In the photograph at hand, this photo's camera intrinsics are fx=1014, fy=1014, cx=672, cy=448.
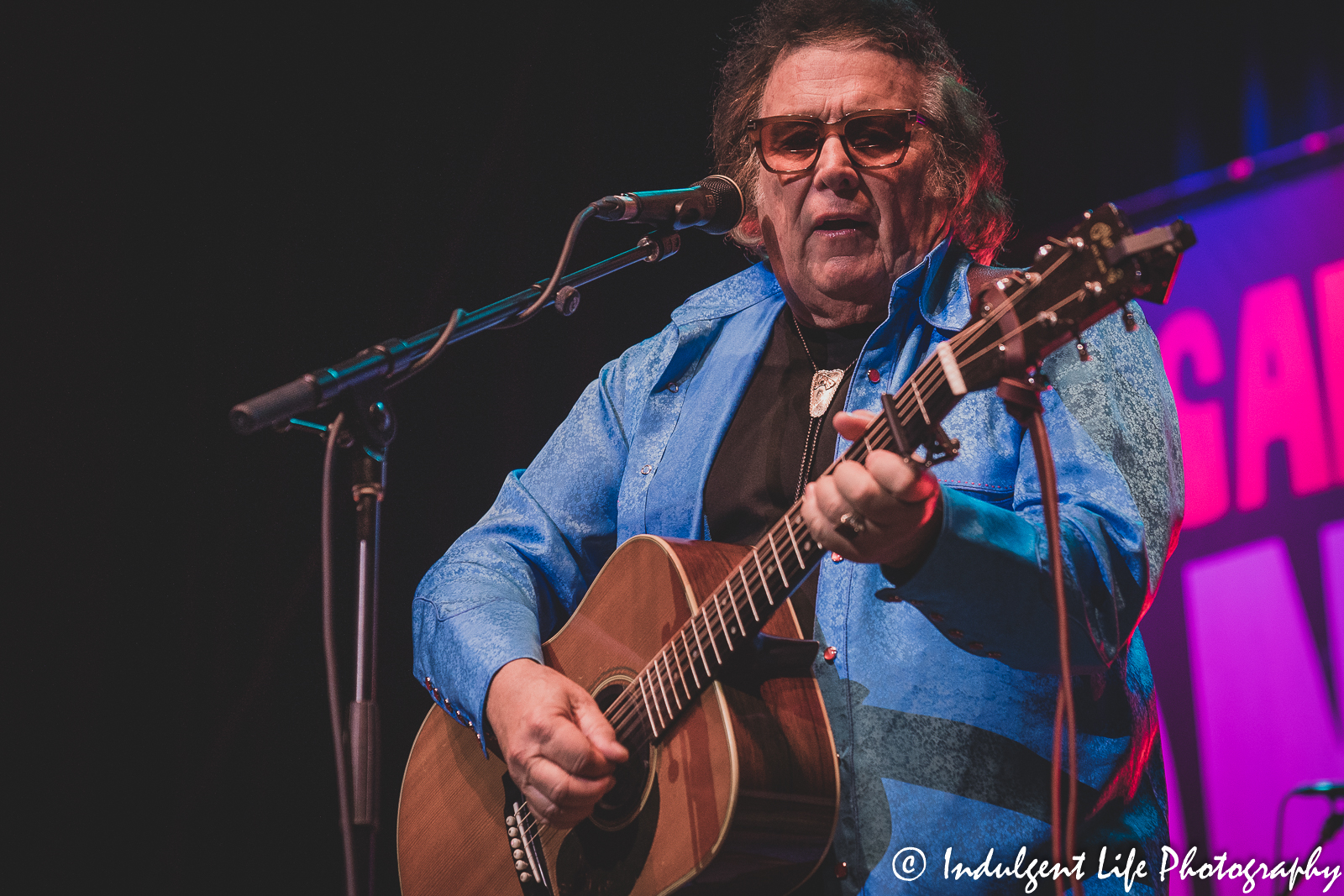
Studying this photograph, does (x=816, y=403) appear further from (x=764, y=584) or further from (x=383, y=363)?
(x=383, y=363)

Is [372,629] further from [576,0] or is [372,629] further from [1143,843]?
[576,0]

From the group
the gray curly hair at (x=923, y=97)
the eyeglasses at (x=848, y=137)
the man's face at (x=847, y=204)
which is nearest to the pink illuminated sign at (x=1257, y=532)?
the gray curly hair at (x=923, y=97)

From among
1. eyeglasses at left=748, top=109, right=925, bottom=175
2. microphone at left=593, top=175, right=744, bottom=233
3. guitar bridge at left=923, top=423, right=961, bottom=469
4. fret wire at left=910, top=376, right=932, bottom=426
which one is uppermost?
eyeglasses at left=748, top=109, right=925, bottom=175

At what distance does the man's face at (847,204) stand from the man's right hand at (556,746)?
3.29 ft

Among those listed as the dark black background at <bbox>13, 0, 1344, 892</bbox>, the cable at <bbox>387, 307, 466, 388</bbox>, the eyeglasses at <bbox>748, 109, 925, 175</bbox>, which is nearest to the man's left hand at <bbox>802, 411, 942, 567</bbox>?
the cable at <bbox>387, 307, 466, 388</bbox>

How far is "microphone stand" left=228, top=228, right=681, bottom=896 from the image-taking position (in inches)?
57.2

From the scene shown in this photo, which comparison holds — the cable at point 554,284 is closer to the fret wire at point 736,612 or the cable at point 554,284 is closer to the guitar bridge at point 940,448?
the fret wire at point 736,612

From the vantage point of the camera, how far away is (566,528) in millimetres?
2402

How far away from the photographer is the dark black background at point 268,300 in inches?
116

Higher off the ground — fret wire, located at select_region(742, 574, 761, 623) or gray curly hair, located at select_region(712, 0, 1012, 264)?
gray curly hair, located at select_region(712, 0, 1012, 264)

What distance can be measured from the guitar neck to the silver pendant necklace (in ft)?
1.50

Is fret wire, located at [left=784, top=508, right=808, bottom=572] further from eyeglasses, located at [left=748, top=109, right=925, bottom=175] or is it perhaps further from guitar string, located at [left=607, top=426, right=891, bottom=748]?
eyeglasses, located at [left=748, top=109, right=925, bottom=175]

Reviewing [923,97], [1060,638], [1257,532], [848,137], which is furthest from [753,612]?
[1257,532]

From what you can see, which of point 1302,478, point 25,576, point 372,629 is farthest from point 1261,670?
point 25,576
